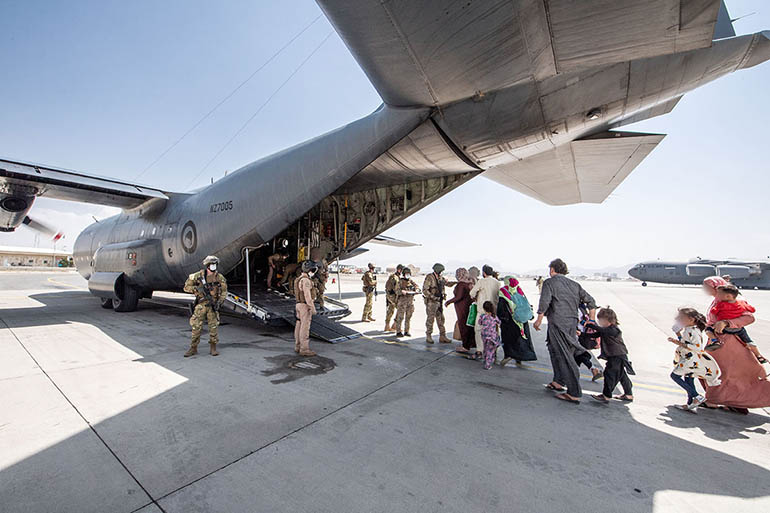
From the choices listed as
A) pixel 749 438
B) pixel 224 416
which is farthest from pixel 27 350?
pixel 749 438

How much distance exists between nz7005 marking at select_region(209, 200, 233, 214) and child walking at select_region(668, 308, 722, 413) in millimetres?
9075

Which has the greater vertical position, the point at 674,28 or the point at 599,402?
the point at 674,28

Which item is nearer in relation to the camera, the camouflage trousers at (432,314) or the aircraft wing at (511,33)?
the aircraft wing at (511,33)

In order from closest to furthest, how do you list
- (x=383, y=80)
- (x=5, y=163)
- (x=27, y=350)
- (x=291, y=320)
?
(x=383, y=80) → (x=27, y=350) → (x=291, y=320) → (x=5, y=163)

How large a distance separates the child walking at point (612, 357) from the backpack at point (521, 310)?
1.33 metres

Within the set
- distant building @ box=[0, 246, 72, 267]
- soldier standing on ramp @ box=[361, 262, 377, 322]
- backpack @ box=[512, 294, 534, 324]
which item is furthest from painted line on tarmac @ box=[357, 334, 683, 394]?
distant building @ box=[0, 246, 72, 267]

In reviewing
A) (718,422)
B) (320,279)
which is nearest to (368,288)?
(320,279)

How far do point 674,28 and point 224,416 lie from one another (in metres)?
5.43

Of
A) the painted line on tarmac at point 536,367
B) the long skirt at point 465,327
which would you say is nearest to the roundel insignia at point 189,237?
the painted line on tarmac at point 536,367

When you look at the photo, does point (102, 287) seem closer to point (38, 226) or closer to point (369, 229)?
point (38, 226)

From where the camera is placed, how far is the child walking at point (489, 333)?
5.43m

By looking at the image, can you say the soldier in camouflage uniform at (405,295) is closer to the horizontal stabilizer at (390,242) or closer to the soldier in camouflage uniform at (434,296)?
the soldier in camouflage uniform at (434,296)

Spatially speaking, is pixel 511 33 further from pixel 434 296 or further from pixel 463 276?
pixel 434 296

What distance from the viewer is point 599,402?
13.4ft
